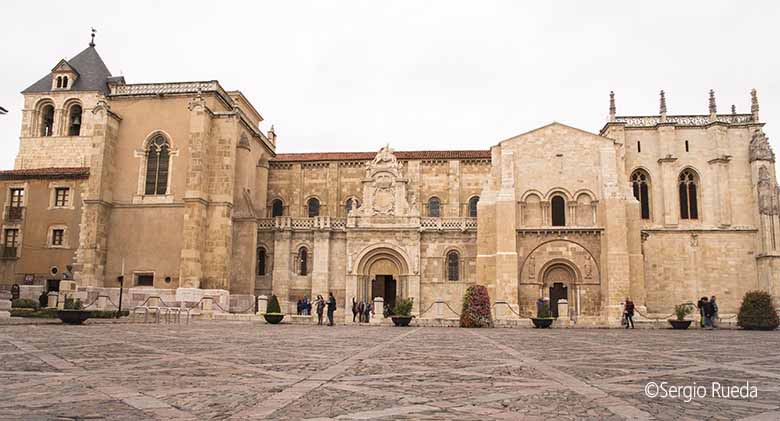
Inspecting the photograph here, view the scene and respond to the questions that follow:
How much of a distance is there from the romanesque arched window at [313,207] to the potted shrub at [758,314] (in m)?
25.6

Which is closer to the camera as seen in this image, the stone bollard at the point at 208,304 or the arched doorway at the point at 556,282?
the stone bollard at the point at 208,304

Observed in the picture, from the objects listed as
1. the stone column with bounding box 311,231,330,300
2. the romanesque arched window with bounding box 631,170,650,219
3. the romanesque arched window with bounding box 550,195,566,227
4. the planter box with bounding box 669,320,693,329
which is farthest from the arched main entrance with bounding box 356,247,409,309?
the romanesque arched window with bounding box 631,170,650,219

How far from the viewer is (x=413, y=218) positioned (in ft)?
117

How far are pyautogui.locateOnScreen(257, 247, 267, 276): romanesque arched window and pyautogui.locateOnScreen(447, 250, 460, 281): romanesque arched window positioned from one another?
11.6 m

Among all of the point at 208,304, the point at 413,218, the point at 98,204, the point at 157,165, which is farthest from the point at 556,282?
the point at 98,204

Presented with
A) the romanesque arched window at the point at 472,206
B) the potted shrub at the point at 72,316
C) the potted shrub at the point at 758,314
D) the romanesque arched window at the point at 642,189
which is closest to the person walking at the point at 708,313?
the potted shrub at the point at 758,314

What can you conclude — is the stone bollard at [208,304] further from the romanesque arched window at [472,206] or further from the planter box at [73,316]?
the romanesque arched window at [472,206]

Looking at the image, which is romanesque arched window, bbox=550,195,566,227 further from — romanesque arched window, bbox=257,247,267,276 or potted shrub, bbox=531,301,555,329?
romanesque arched window, bbox=257,247,267,276

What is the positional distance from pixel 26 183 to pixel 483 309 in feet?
99.3

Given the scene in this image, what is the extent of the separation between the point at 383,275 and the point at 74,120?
1135 inches

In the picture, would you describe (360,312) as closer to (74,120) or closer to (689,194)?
(689,194)

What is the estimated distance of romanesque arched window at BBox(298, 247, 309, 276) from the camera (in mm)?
36406

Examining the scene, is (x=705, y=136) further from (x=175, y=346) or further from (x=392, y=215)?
(x=175, y=346)

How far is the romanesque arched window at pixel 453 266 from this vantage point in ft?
116
